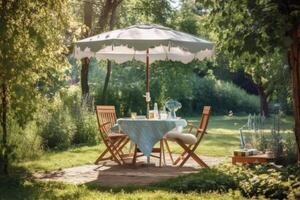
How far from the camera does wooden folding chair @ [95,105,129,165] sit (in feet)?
31.6

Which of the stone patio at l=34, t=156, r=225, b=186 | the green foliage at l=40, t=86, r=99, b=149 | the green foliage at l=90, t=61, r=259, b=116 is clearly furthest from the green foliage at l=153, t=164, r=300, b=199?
the green foliage at l=90, t=61, r=259, b=116

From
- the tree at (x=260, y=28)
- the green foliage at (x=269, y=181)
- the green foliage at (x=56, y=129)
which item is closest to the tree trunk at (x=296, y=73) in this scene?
the tree at (x=260, y=28)

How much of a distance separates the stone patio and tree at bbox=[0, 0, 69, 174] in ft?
3.14

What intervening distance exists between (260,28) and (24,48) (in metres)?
3.36

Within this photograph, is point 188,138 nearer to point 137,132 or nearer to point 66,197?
point 137,132

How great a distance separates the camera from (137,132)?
30.1 feet

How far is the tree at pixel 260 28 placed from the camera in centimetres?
639

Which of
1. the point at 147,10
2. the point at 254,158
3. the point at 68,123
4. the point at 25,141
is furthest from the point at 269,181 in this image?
the point at 147,10

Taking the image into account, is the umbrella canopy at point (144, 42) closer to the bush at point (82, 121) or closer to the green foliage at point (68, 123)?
the green foliage at point (68, 123)

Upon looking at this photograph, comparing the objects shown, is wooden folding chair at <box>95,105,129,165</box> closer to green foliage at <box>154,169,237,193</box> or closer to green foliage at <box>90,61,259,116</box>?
green foliage at <box>154,169,237,193</box>

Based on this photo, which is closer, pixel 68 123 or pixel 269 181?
pixel 269 181

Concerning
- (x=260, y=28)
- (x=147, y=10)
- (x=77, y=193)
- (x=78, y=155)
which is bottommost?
(x=78, y=155)

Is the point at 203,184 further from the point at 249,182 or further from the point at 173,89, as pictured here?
the point at 173,89

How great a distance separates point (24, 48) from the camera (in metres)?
7.79
